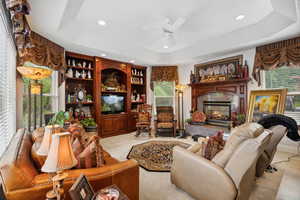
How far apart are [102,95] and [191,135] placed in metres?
3.39

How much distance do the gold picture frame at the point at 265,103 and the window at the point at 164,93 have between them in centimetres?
271

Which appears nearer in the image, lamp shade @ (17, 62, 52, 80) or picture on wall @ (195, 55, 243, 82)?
lamp shade @ (17, 62, 52, 80)

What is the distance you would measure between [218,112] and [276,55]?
6.94 ft

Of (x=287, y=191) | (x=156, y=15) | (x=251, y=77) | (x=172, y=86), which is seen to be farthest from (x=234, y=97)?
(x=156, y=15)

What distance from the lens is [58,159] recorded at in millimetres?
920

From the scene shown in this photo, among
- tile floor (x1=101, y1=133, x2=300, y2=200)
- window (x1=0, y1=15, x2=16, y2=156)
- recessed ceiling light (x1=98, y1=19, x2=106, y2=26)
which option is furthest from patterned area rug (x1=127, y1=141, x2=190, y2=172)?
recessed ceiling light (x1=98, y1=19, x2=106, y2=26)

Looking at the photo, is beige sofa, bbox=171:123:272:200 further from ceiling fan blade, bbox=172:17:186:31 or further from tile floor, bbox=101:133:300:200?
ceiling fan blade, bbox=172:17:186:31

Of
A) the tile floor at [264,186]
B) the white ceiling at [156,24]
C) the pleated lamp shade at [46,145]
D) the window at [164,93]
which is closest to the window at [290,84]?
the white ceiling at [156,24]

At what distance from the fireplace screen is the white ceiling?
1.63 m

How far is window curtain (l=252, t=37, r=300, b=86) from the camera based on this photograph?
123 inches

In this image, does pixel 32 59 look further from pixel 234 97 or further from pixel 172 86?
pixel 234 97

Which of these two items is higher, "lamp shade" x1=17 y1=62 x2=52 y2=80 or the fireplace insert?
"lamp shade" x1=17 y1=62 x2=52 y2=80

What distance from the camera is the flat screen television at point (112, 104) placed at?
4886 millimetres

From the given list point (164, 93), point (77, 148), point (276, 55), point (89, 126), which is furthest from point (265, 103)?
point (89, 126)
